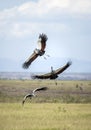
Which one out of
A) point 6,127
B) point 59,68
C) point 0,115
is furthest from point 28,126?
point 59,68

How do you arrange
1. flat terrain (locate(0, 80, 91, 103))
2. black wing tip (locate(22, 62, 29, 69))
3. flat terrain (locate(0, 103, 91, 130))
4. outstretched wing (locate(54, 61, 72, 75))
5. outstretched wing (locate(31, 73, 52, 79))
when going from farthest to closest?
flat terrain (locate(0, 80, 91, 103)), flat terrain (locate(0, 103, 91, 130)), outstretched wing (locate(54, 61, 72, 75)), outstretched wing (locate(31, 73, 52, 79)), black wing tip (locate(22, 62, 29, 69))

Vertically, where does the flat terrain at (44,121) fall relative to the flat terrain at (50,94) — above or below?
below

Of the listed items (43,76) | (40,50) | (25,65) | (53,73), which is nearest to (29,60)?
(25,65)

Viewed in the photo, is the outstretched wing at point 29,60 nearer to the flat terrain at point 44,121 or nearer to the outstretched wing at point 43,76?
the outstretched wing at point 43,76

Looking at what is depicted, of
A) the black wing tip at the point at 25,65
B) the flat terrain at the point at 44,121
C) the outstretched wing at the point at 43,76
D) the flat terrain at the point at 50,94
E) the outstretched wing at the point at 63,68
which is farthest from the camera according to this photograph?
the flat terrain at the point at 50,94

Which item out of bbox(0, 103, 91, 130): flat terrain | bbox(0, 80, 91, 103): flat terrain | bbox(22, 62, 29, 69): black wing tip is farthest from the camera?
bbox(0, 80, 91, 103): flat terrain

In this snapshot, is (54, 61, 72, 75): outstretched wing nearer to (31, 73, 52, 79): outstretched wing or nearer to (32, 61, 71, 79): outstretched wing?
(32, 61, 71, 79): outstretched wing

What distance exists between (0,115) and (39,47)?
26.3 metres

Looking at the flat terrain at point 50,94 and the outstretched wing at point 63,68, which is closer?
the outstretched wing at point 63,68

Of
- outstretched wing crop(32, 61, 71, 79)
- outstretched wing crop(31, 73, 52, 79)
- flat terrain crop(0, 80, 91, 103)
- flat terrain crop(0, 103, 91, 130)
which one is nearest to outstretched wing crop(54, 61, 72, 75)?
outstretched wing crop(32, 61, 71, 79)

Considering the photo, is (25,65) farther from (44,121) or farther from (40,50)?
(44,121)

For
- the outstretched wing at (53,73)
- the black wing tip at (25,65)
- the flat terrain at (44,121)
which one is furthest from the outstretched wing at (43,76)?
the flat terrain at (44,121)

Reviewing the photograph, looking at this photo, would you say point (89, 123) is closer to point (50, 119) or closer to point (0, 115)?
point (50, 119)

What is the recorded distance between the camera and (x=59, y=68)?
973 cm
